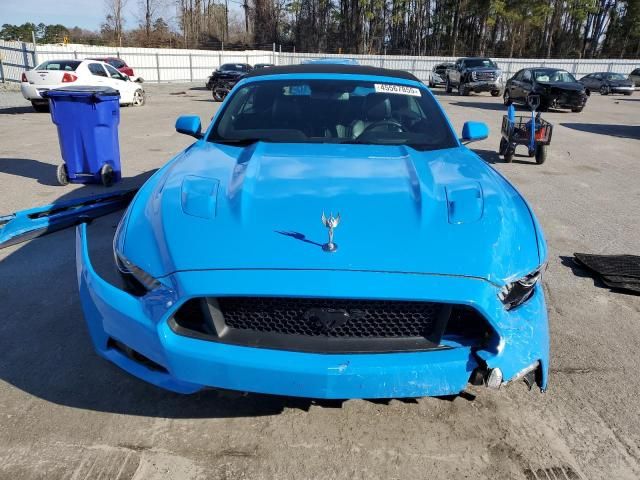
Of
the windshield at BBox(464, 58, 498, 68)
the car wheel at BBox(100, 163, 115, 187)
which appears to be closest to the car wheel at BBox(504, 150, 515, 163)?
the car wheel at BBox(100, 163, 115, 187)

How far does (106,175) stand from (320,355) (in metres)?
5.84

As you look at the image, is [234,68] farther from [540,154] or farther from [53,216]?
[53,216]

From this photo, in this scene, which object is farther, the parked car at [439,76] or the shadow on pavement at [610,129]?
the parked car at [439,76]

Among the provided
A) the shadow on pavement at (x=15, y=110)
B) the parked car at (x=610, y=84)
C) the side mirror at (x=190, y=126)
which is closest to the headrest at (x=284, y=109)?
the side mirror at (x=190, y=126)

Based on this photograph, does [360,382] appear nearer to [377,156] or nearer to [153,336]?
[153,336]

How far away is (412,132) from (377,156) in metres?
0.62

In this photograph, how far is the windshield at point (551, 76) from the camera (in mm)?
19156

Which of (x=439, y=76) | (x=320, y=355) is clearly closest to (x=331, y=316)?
(x=320, y=355)

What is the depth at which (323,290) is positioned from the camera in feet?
6.15

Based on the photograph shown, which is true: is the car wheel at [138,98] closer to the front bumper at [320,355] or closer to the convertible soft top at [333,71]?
the convertible soft top at [333,71]

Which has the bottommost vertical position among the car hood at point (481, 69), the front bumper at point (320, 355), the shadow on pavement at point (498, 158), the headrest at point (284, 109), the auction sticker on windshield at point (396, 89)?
the shadow on pavement at point (498, 158)

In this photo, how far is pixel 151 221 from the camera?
230 cm

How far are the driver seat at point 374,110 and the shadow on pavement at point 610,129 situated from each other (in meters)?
12.4

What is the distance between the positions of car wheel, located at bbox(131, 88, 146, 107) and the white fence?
7524 millimetres
